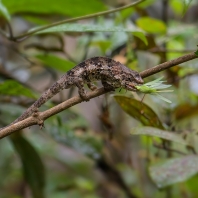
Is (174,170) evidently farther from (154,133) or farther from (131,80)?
(131,80)

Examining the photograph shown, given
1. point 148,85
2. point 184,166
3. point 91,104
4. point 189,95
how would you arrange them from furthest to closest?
point 91,104 < point 189,95 < point 184,166 < point 148,85

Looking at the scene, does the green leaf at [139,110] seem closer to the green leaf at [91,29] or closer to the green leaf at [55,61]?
the green leaf at [91,29]

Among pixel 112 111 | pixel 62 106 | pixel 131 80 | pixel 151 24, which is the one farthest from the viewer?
pixel 112 111

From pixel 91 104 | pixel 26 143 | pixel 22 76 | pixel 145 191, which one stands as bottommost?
pixel 145 191

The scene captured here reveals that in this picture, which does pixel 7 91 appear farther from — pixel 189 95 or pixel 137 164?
pixel 137 164

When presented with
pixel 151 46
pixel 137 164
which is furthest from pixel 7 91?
pixel 137 164

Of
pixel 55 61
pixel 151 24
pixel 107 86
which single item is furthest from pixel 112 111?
pixel 107 86

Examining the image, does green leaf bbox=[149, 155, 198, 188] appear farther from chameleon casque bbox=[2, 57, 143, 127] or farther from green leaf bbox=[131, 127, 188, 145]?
chameleon casque bbox=[2, 57, 143, 127]
